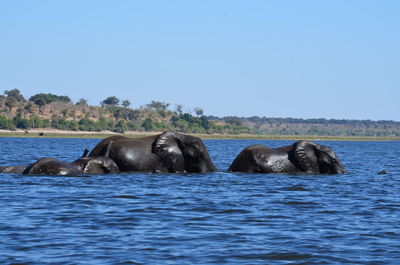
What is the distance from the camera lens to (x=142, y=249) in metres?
11.8

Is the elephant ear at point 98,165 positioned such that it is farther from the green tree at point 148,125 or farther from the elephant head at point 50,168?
the green tree at point 148,125

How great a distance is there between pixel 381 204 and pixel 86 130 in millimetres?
156200

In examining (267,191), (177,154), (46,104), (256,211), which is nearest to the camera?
(256,211)

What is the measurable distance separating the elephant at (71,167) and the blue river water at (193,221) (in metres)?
0.57

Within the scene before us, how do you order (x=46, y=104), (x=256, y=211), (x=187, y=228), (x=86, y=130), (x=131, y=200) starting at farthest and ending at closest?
(x=46, y=104), (x=86, y=130), (x=131, y=200), (x=256, y=211), (x=187, y=228)

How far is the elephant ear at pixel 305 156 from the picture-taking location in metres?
25.5

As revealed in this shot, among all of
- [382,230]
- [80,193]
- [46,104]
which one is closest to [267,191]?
[80,193]

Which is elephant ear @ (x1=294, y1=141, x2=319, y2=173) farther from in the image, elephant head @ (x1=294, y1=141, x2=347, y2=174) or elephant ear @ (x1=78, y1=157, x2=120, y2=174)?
elephant ear @ (x1=78, y1=157, x2=120, y2=174)

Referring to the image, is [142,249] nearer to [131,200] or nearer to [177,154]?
[131,200]

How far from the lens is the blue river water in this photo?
11492mm

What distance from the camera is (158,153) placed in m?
24.9

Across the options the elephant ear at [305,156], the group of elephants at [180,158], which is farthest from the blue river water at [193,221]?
the elephant ear at [305,156]

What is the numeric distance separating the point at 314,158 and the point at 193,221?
12029mm

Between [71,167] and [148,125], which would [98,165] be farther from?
[148,125]
